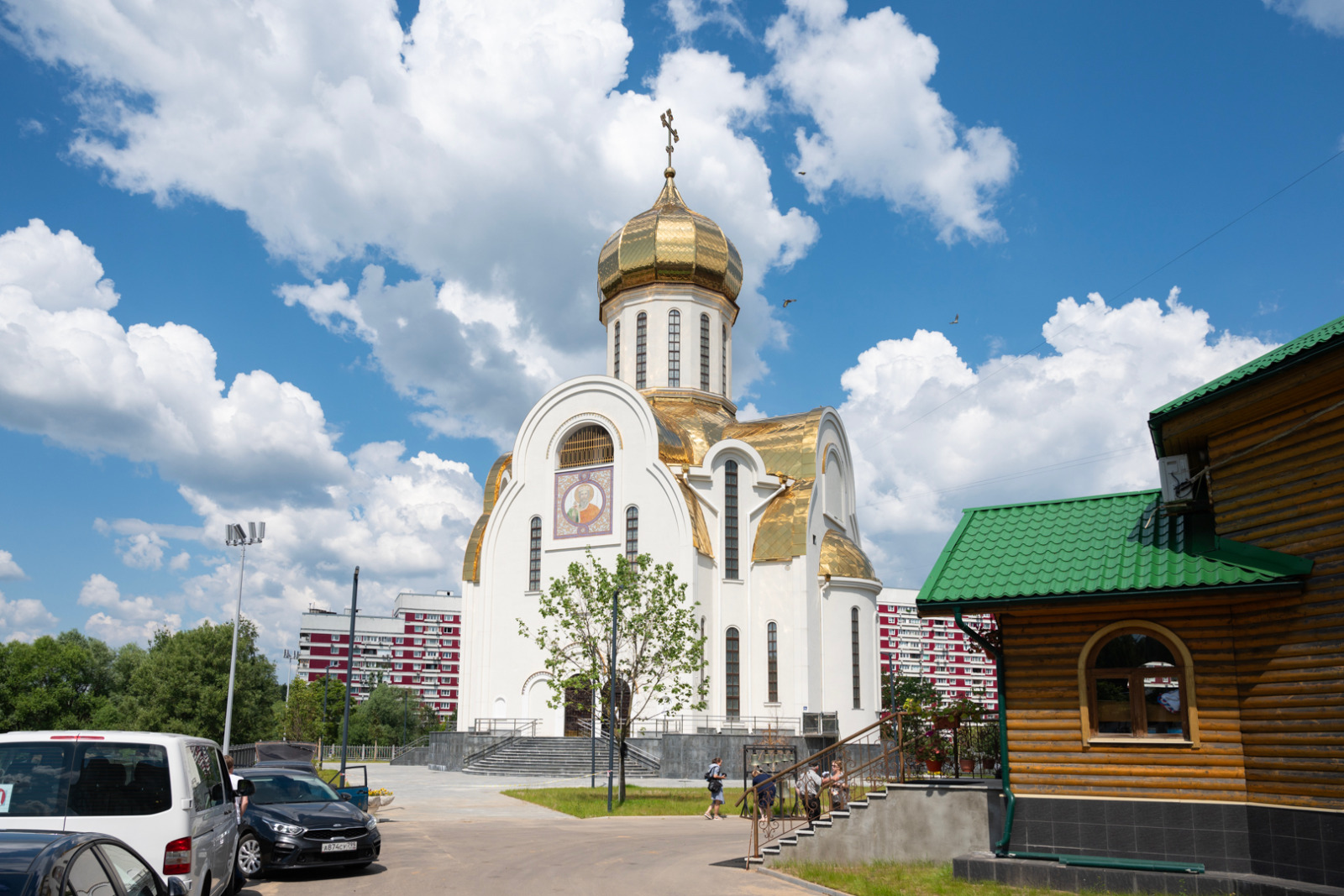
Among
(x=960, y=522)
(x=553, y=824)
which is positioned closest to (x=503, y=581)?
(x=553, y=824)

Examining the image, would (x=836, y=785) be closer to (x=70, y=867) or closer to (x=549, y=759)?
(x=70, y=867)

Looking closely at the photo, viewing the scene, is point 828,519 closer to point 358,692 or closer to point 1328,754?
point 1328,754

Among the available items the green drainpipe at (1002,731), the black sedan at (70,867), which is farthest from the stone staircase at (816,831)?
the black sedan at (70,867)

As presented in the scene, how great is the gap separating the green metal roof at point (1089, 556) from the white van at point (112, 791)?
25.9 feet

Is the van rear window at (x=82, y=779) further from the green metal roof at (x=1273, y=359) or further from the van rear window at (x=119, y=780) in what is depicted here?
the green metal roof at (x=1273, y=359)

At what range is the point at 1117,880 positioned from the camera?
10438 millimetres

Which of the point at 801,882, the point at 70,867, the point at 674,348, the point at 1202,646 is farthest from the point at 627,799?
the point at 674,348

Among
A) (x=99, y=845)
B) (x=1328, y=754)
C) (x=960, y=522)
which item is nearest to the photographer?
(x=99, y=845)

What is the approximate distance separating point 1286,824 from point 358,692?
105 m

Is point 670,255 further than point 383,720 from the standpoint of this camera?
No

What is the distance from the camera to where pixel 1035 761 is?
11.2m

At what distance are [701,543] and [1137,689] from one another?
24525 millimetres

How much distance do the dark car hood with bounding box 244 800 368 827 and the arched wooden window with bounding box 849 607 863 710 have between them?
26.3 m

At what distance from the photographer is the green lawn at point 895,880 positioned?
10602mm
